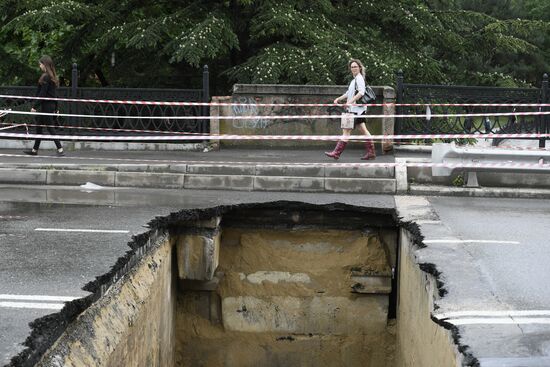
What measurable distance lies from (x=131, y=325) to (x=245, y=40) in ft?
41.1

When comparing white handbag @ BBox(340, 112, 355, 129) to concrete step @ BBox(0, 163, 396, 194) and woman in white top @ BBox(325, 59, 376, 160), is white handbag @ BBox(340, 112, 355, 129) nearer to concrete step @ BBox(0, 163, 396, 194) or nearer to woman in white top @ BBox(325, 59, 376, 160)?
woman in white top @ BBox(325, 59, 376, 160)

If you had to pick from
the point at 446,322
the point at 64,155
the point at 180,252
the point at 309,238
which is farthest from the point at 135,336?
the point at 64,155

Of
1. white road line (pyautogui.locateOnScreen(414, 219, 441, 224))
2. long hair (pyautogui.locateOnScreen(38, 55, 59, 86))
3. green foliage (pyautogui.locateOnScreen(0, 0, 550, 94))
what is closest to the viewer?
white road line (pyautogui.locateOnScreen(414, 219, 441, 224))

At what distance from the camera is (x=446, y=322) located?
18.7ft

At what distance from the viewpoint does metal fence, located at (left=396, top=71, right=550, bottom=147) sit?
14.1m

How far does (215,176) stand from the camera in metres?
11.5

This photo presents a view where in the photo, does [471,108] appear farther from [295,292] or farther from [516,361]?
[516,361]

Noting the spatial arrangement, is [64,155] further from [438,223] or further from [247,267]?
[438,223]

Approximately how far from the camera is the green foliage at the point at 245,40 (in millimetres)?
16406

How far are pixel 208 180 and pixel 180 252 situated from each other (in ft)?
6.95

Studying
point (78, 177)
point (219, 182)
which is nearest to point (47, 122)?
point (78, 177)

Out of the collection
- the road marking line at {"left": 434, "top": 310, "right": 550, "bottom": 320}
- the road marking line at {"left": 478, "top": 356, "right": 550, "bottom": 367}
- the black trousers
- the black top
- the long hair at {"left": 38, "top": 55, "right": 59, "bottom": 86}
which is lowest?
the road marking line at {"left": 434, "top": 310, "right": 550, "bottom": 320}

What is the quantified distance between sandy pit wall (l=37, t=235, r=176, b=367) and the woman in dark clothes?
5171mm

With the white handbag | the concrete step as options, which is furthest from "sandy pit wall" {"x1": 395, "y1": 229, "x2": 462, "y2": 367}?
the white handbag
